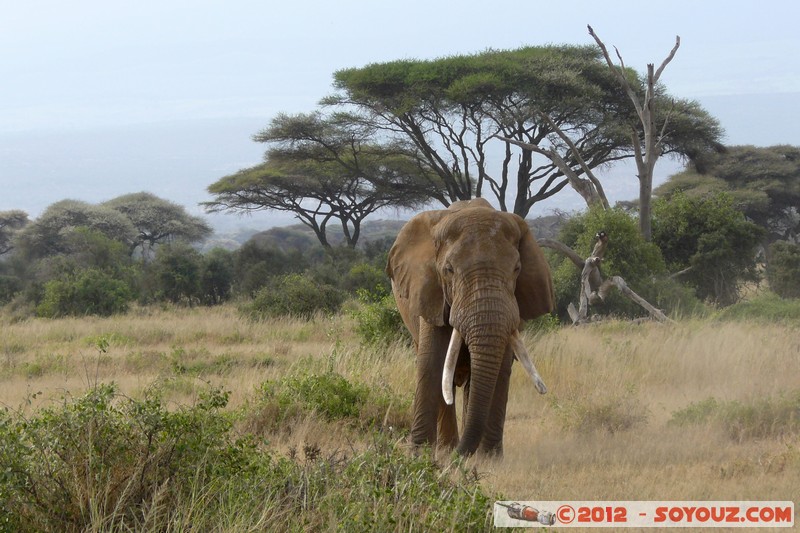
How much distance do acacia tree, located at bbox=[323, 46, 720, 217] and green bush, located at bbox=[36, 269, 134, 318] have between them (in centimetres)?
870

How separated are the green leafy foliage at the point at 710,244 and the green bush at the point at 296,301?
236 inches

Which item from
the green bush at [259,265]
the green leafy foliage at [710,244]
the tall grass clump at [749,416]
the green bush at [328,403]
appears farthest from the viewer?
the green bush at [259,265]

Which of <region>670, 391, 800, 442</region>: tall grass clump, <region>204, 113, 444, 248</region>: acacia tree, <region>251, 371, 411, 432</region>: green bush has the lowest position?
<region>670, 391, 800, 442</region>: tall grass clump

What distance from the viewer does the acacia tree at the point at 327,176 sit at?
94.9ft

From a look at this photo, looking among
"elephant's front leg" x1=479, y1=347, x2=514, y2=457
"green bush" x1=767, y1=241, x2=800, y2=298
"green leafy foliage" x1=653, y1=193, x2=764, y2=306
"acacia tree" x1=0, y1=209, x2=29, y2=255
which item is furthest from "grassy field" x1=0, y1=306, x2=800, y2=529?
"acacia tree" x1=0, y1=209, x2=29, y2=255

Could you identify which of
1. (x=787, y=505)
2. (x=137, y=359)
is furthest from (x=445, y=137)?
(x=787, y=505)

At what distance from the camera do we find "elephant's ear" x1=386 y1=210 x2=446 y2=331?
662cm

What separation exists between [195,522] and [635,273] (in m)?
11.9

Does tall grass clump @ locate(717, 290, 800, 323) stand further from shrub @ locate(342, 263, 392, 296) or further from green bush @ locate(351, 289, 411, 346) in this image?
shrub @ locate(342, 263, 392, 296)

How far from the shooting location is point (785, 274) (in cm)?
1850

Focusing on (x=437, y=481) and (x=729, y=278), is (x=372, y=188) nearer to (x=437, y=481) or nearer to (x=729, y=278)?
(x=729, y=278)

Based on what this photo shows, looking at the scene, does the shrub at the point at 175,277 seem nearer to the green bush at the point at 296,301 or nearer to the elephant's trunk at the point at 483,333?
the green bush at the point at 296,301

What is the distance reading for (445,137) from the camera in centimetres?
2689

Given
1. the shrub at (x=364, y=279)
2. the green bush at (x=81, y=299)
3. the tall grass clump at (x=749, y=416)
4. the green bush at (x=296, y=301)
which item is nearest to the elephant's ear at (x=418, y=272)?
the tall grass clump at (x=749, y=416)
